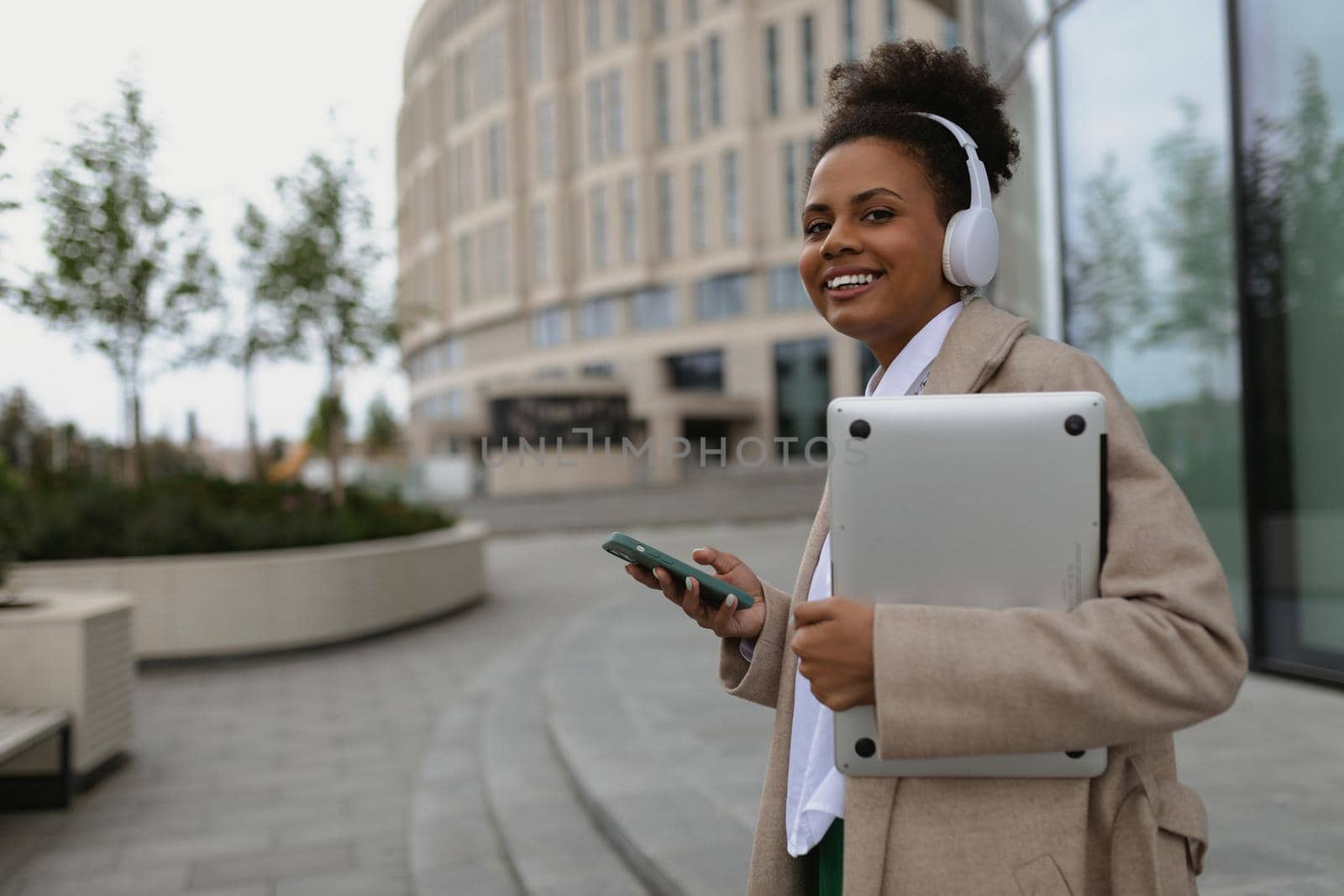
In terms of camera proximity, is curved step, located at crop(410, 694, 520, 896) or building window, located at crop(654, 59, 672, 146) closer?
curved step, located at crop(410, 694, 520, 896)

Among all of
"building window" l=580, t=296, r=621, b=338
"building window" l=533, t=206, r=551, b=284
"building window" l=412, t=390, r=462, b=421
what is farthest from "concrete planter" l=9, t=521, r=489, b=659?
"building window" l=412, t=390, r=462, b=421

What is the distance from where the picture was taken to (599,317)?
1892 inches

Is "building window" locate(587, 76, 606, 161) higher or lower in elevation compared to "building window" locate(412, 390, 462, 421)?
higher

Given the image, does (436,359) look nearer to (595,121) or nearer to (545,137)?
(545,137)

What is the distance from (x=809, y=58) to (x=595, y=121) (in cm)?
1140

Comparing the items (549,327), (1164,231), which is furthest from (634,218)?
(1164,231)

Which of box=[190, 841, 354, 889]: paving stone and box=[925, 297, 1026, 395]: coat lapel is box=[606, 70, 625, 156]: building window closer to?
box=[190, 841, 354, 889]: paving stone

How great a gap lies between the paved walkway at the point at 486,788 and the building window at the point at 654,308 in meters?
38.4

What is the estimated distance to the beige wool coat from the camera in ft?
3.28

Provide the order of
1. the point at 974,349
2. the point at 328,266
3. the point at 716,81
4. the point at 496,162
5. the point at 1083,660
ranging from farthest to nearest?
the point at 496,162 → the point at 716,81 → the point at 328,266 → the point at 974,349 → the point at 1083,660

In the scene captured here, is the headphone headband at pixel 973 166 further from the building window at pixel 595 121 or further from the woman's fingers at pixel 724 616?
the building window at pixel 595 121

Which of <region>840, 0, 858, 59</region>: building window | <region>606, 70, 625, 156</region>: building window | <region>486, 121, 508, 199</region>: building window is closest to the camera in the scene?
<region>840, 0, 858, 59</region>: building window

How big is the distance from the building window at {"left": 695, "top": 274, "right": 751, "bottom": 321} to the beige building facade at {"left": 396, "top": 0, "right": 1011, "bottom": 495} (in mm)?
86

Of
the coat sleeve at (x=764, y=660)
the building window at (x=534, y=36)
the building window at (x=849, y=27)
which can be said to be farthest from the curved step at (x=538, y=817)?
the building window at (x=534, y=36)
